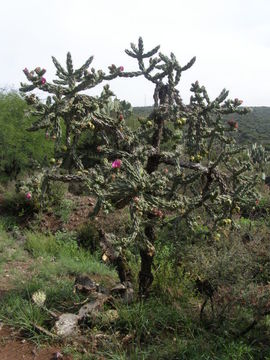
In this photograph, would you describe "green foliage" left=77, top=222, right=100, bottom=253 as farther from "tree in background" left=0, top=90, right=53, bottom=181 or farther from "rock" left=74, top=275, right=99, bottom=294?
"tree in background" left=0, top=90, right=53, bottom=181

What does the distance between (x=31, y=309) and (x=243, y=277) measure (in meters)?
2.22

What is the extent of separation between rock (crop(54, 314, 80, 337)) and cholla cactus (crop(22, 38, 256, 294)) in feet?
3.03

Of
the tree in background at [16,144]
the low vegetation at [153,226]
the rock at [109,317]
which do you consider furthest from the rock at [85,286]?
the tree in background at [16,144]

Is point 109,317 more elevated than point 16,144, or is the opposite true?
point 16,144

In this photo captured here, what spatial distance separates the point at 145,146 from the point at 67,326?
194cm

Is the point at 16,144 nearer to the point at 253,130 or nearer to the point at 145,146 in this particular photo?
the point at 145,146

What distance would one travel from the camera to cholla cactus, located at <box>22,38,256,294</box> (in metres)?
3.35

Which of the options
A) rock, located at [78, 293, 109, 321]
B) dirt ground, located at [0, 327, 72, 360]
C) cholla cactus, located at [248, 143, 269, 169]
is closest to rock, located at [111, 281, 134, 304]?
rock, located at [78, 293, 109, 321]

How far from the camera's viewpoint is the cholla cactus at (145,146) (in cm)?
335

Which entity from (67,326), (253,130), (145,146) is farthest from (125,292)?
(253,130)

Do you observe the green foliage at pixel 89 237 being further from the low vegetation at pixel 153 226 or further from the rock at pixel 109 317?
the rock at pixel 109 317

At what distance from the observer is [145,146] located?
3.87 meters

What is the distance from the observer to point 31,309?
4.18 meters

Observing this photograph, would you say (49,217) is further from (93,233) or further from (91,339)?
(91,339)
